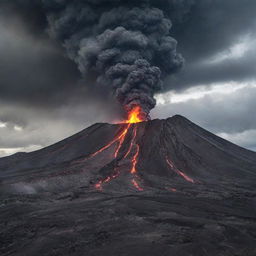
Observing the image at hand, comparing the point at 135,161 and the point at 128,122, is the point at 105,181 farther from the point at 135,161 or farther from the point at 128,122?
the point at 128,122

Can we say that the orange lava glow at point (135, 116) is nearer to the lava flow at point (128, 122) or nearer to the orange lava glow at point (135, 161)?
the lava flow at point (128, 122)

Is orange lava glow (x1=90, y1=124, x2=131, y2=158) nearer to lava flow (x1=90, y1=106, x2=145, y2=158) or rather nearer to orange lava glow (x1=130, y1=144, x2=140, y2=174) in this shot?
lava flow (x1=90, y1=106, x2=145, y2=158)

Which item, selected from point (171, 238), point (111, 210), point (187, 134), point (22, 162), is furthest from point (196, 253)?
point (22, 162)

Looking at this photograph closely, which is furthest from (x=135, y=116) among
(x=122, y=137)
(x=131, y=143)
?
(x=131, y=143)

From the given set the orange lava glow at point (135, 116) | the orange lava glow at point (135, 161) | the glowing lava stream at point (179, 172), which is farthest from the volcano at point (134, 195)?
the orange lava glow at point (135, 116)

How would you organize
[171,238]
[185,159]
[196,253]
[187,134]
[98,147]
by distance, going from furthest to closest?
[187,134] → [98,147] → [185,159] → [171,238] → [196,253]

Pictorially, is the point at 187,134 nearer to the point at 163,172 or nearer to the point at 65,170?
the point at 163,172
